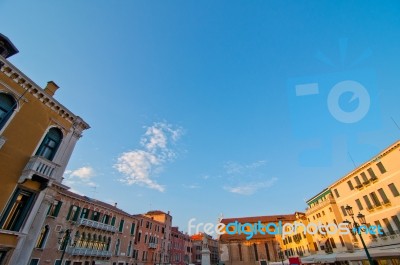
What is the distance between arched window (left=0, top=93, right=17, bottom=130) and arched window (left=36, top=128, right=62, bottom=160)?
258 cm

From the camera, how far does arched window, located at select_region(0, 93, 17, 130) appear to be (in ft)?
39.2

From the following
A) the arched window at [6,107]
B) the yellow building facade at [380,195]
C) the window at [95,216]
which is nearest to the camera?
the arched window at [6,107]

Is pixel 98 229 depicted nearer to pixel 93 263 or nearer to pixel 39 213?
pixel 93 263

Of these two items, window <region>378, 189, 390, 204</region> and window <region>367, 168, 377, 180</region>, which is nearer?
window <region>378, 189, 390, 204</region>

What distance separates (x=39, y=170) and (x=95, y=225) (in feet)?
69.1

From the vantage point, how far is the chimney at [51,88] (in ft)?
49.9

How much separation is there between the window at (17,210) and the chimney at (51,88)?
6.72 m

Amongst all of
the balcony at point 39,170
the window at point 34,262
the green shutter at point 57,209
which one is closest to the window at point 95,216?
the green shutter at point 57,209

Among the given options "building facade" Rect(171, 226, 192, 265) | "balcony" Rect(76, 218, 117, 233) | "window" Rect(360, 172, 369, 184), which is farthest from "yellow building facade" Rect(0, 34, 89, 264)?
"building facade" Rect(171, 226, 192, 265)

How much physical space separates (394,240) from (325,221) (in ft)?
47.9

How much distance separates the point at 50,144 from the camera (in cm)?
1480

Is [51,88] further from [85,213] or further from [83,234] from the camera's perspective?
[83,234]

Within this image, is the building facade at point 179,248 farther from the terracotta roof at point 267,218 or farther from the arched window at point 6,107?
the arched window at point 6,107

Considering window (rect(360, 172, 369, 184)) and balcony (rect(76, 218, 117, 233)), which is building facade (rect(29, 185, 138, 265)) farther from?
window (rect(360, 172, 369, 184))
